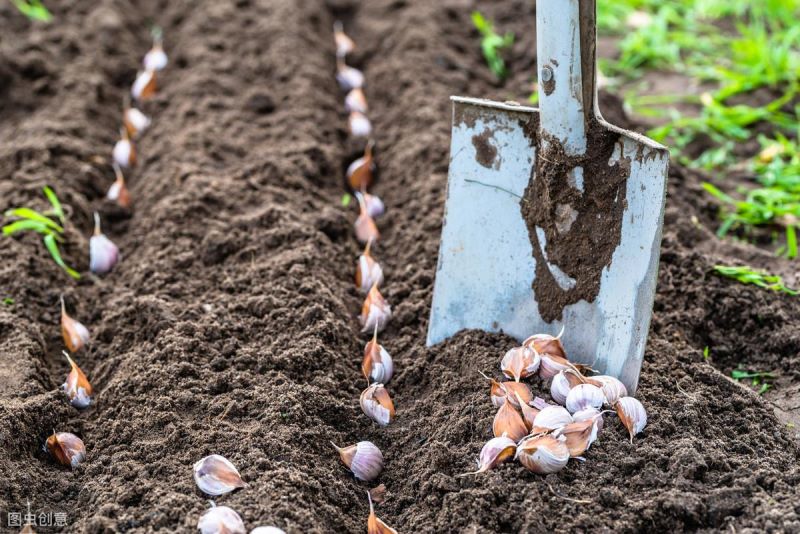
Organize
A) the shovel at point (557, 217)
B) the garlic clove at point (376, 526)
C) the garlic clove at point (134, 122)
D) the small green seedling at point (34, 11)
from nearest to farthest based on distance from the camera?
the garlic clove at point (376, 526)
the shovel at point (557, 217)
the garlic clove at point (134, 122)
the small green seedling at point (34, 11)

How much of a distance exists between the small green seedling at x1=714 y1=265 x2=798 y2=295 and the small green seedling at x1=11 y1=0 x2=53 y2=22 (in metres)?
3.50

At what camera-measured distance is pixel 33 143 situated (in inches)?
137

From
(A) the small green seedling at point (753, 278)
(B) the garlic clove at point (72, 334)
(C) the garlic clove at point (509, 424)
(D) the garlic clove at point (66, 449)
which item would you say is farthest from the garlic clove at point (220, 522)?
(A) the small green seedling at point (753, 278)

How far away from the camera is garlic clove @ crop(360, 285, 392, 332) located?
2.71 meters

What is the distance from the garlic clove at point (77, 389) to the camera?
245cm

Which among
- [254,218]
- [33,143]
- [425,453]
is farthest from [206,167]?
[425,453]

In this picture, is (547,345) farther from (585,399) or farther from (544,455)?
(544,455)

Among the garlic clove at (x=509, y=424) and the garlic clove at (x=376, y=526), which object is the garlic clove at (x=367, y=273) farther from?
the garlic clove at (x=376, y=526)

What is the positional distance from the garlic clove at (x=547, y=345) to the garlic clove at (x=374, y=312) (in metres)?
0.52

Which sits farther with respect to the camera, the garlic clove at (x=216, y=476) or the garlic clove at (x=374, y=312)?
the garlic clove at (x=374, y=312)

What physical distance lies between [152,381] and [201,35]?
8.14ft

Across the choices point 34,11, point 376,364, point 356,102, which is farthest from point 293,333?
point 34,11

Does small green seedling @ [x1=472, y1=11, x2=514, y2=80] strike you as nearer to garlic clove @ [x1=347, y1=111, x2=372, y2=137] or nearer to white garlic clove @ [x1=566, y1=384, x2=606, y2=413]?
garlic clove @ [x1=347, y1=111, x2=372, y2=137]

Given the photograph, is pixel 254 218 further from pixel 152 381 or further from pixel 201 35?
pixel 201 35
